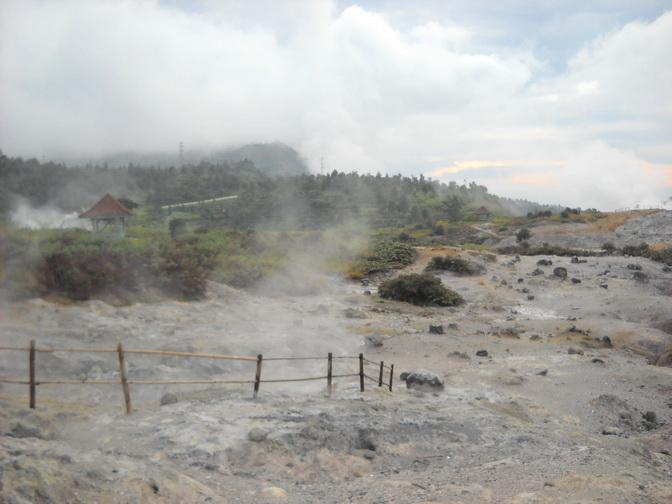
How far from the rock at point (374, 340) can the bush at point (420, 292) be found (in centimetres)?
696

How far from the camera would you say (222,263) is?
23.4 meters

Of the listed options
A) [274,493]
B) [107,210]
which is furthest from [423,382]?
[107,210]

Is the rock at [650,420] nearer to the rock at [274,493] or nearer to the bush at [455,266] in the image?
the rock at [274,493]

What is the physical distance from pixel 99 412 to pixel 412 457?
4.63 meters

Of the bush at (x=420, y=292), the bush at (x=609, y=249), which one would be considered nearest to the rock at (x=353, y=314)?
the bush at (x=420, y=292)

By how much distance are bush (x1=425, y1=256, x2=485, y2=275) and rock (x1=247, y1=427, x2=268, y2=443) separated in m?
22.9

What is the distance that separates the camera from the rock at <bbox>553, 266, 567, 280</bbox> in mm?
27369

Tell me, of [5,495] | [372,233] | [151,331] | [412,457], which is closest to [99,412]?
[5,495]

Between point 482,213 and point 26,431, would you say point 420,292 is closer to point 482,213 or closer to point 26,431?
point 26,431

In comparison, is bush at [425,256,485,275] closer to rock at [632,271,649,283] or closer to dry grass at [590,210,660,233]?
rock at [632,271,649,283]

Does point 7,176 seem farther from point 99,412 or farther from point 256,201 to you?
point 99,412

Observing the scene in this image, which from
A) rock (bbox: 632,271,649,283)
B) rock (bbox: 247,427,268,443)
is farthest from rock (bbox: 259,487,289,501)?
rock (bbox: 632,271,649,283)

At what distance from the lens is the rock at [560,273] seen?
27.4 m

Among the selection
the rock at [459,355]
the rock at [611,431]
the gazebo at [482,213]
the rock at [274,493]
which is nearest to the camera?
the rock at [274,493]
